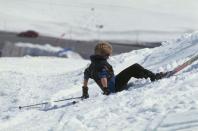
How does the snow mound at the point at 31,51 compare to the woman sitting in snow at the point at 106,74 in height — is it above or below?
below

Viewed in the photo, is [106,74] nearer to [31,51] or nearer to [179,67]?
[179,67]

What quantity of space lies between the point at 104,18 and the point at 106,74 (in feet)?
171

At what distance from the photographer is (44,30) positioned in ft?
191

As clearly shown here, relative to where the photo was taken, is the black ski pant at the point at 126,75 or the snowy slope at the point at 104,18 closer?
the black ski pant at the point at 126,75

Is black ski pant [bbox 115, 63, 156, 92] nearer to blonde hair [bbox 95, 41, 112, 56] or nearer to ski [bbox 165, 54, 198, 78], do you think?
ski [bbox 165, 54, 198, 78]

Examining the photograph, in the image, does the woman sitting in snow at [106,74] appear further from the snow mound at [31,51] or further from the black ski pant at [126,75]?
the snow mound at [31,51]

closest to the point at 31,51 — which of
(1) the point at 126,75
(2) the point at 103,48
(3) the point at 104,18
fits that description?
(3) the point at 104,18

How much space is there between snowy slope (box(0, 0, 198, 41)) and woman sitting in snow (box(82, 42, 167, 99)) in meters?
45.1

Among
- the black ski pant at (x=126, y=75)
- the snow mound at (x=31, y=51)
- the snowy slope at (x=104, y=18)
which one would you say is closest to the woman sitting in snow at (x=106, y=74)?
the black ski pant at (x=126, y=75)

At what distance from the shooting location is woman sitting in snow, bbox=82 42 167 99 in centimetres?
966

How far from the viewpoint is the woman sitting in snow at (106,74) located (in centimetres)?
966

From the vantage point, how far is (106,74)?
386 inches

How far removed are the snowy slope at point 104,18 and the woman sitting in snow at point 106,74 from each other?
4510 centimetres

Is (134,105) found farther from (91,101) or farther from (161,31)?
(161,31)
